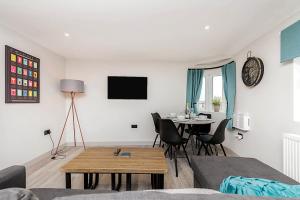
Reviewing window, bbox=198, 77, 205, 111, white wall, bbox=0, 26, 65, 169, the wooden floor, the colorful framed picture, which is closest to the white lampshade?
white wall, bbox=0, 26, 65, 169

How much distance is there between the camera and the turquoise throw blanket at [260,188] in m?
0.87

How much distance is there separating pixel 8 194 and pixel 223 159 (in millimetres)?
1924

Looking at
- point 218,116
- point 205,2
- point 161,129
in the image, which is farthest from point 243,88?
point 205,2

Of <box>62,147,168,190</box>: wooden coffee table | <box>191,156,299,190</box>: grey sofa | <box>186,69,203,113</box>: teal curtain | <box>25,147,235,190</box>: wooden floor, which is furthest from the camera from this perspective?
<box>186,69,203,113</box>: teal curtain

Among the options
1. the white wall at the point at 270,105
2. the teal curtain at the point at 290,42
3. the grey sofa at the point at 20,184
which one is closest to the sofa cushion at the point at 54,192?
the grey sofa at the point at 20,184

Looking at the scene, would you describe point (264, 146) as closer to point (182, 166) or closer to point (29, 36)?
point (182, 166)

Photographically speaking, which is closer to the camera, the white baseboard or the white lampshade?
the white lampshade

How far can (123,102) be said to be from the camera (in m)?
4.62

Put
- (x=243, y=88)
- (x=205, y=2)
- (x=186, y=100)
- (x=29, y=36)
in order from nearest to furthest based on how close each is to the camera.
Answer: (x=205, y=2) < (x=29, y=36) < (x=243, y=88) < (x=186, y=100)

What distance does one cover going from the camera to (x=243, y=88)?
11.2 ft

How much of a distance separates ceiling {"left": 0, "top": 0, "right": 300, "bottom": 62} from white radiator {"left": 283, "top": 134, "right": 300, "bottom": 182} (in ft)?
5.10

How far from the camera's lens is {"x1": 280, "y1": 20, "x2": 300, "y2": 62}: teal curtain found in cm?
200

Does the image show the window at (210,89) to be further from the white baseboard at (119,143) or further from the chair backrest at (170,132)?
the chair backrest at (170,132)

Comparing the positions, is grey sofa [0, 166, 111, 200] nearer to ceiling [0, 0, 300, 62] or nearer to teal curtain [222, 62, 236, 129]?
ceiling [0, 0, 300, 62]
